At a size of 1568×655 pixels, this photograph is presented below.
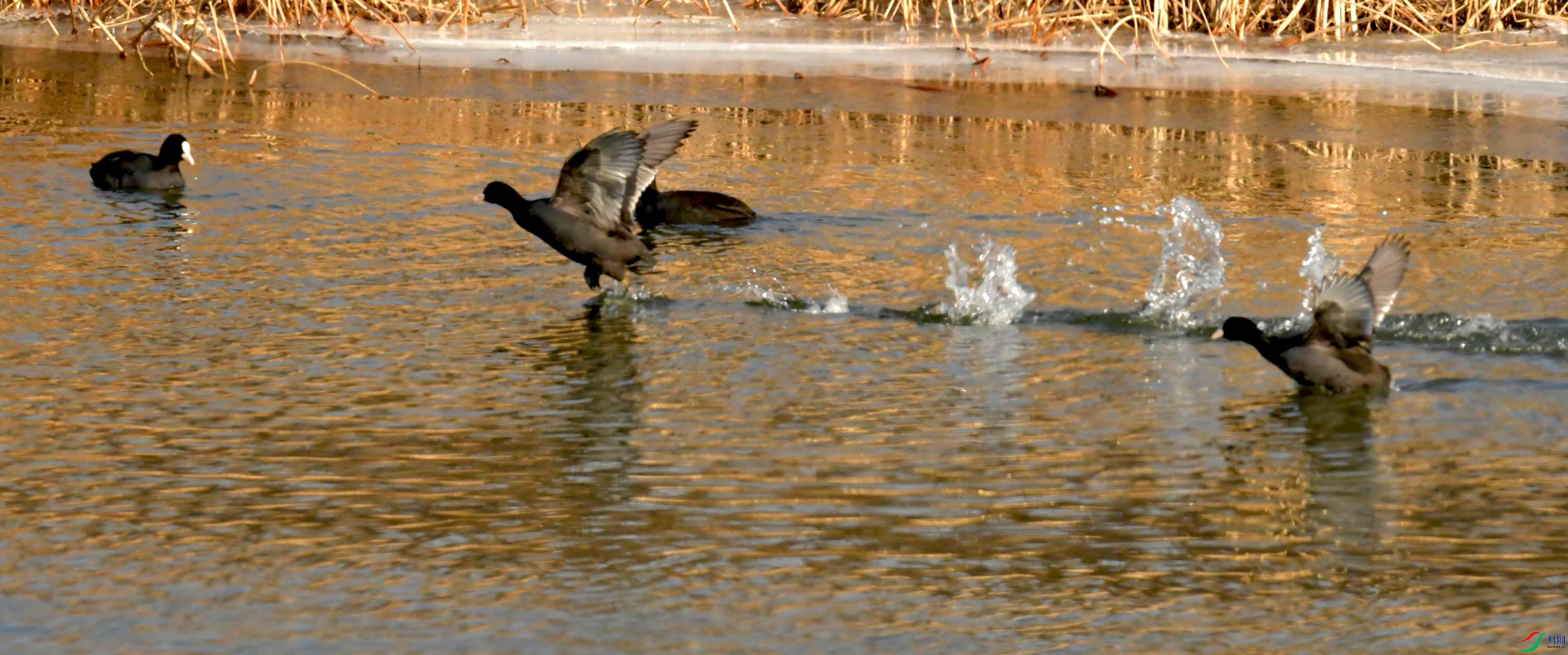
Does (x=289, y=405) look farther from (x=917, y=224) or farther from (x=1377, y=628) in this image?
(x=917, y=224)

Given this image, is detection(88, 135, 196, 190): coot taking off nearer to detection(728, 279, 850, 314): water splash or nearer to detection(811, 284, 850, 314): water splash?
detection(728, 279, 850, 314): water splash

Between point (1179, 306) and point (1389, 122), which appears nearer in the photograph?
point (1179, 306)

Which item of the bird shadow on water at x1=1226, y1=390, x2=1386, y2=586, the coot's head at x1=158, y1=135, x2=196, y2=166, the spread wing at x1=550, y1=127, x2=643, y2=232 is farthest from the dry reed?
the bird shadow on water at x1=1226, y1=390, x2=1386, y2=586

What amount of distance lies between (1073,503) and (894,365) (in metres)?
1.61

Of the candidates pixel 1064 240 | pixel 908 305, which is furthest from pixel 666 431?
pixel 1064 240

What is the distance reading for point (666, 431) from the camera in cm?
545

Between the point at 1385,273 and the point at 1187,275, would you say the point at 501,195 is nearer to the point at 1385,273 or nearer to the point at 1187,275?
the point at 1187,275

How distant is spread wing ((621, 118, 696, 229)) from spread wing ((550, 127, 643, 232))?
10cm

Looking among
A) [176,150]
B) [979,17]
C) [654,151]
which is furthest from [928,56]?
[654,151]

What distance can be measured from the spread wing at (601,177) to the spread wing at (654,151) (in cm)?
10

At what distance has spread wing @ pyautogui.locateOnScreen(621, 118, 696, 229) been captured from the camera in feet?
26.4

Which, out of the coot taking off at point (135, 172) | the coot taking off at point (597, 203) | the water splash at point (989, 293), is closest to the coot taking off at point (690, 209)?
the coot taking off at point (597, 203)

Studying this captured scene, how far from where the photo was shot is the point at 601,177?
312 inches

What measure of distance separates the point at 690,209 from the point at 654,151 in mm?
792
